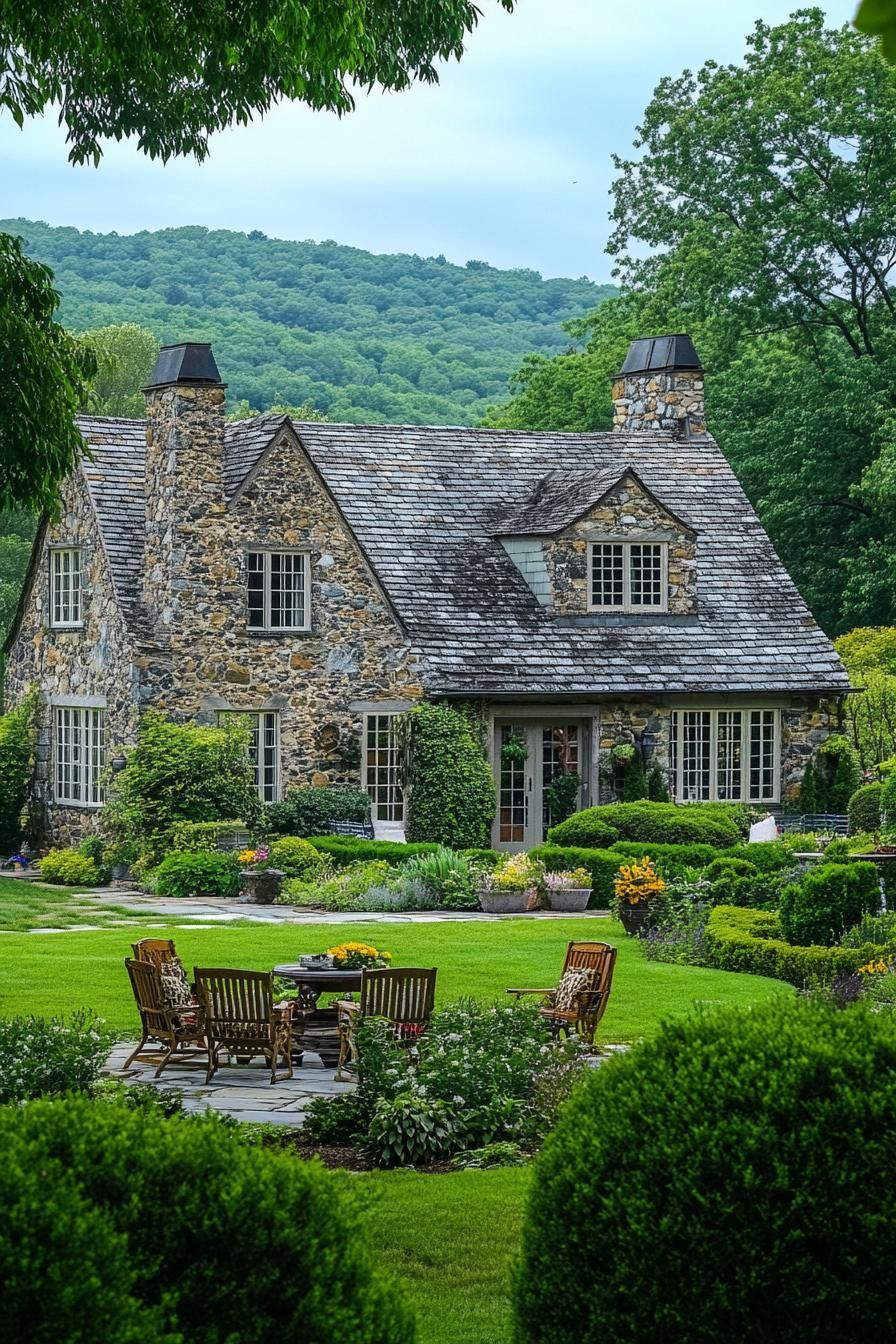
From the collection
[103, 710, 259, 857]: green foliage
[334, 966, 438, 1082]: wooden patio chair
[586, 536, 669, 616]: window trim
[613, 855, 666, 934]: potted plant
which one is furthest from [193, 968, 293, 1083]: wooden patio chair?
[586, 536, 669, 616]: window trim

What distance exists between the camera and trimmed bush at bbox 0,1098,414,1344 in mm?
4820

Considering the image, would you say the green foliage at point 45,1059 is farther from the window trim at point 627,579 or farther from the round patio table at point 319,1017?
the window trim at point 627,579

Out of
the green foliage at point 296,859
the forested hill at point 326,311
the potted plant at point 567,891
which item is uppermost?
the forested hill at point 326,311

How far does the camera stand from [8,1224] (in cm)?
478

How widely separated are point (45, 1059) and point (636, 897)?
1090cm

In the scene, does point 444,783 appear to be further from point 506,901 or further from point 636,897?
point 636,897

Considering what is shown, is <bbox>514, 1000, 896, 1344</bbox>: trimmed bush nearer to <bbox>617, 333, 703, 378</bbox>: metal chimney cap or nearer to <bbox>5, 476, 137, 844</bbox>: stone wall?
<bbox>5, 476, 137, 844</bbox>: stone wall

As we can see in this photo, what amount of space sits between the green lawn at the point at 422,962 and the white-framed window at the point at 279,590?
7.95 m

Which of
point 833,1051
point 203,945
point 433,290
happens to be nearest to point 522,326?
point 433,290

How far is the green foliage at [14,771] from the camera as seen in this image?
31.3 m

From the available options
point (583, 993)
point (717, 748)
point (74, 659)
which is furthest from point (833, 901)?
point (74, 659)

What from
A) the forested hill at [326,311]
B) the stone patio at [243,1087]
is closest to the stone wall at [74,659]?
the stone patio at [243,1087]

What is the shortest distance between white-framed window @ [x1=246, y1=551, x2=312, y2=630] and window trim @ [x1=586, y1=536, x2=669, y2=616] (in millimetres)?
4656

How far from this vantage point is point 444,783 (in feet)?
95.2
